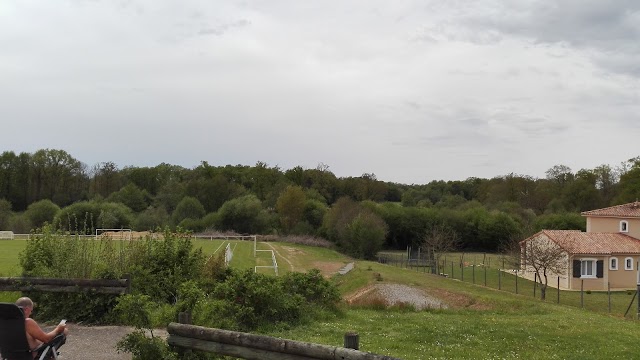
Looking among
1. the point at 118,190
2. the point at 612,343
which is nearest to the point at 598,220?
the point at 612,343

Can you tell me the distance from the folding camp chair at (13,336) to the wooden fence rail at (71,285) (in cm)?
531

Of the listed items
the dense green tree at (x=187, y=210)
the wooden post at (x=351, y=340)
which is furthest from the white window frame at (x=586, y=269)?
the dense green tree at (x=187, y=210)

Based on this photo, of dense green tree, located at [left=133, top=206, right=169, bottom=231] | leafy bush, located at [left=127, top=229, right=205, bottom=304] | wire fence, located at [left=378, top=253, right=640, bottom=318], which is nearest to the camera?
leafy bush, located at [left=127, top=229, right=205, bottom=304]

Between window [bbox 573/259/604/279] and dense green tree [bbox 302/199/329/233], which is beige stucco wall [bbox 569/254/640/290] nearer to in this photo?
window [bbox 573/259/604/279]

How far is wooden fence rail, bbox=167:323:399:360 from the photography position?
7.07 meters

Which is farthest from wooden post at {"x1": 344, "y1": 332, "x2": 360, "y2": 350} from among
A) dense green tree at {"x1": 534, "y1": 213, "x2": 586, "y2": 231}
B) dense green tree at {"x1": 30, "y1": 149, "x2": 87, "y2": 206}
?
dense green tree at {"x1": 30, "y1": 149, "x2": 87, "y2": 206}

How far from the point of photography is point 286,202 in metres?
90.0

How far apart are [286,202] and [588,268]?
47.8m

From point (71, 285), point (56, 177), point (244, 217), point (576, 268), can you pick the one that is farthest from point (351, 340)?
point (56, 177)

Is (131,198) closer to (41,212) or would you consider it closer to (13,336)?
(41,212)

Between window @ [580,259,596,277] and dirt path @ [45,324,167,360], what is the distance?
48.3 meters

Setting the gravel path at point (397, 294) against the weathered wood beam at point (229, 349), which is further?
the gravel path at point (397, 294)

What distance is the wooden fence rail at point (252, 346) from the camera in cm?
707

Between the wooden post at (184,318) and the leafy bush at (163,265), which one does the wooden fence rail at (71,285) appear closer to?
the leafy bush at (163,265)
